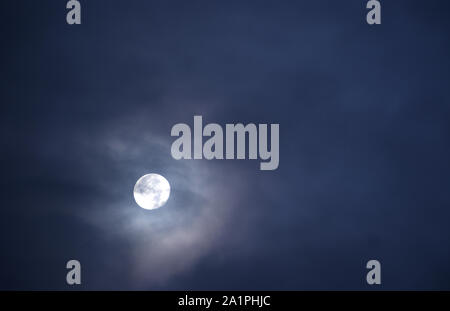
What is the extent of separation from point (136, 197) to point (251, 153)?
9515 mm

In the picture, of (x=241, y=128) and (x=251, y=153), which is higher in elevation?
(x=241, y=128)

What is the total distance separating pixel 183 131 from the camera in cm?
2477
